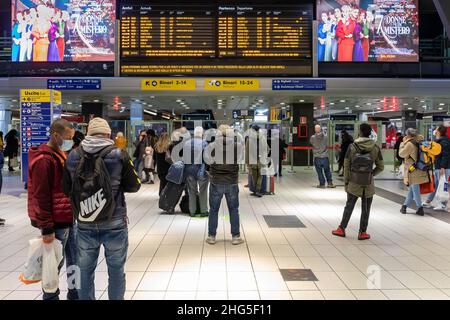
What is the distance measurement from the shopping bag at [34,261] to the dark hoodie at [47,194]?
0.13 m

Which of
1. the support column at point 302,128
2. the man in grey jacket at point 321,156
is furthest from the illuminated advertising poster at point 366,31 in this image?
the support column at point 302,128

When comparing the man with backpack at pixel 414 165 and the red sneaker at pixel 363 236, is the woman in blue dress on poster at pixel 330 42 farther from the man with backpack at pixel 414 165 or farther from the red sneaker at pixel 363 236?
the red sneaker at pixel 363 236

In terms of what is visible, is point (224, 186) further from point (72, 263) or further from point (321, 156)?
point (321, 156)

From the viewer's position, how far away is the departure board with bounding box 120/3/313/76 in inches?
343

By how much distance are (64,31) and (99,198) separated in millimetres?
11295

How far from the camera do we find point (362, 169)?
6172mm

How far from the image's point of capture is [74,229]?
378 cm

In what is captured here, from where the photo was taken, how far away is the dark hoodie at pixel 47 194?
3303 millimetres

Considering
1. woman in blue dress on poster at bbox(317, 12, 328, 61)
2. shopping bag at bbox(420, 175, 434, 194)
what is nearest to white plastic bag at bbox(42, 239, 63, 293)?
shopping bag at bbox(420, 175, 434, 194)

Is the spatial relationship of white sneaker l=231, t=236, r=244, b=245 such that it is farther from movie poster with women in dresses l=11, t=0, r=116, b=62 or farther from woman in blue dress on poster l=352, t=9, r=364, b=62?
woman in blue dress on poster l=352, t=9, r=364, b=62

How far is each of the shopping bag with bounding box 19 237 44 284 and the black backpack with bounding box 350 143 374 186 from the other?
167 inches
